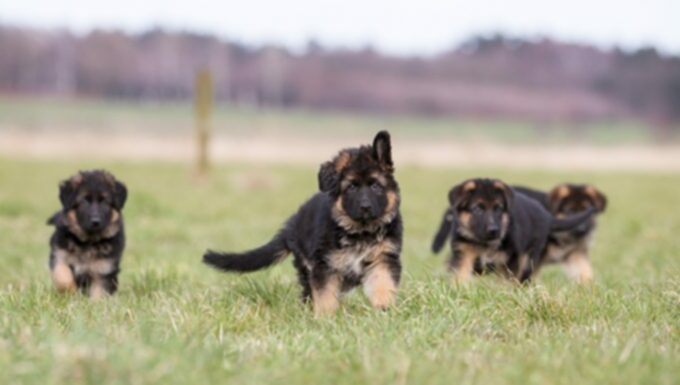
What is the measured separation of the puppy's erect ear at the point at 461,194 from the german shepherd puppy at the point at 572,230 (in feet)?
5.49

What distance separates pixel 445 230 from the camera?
878cm

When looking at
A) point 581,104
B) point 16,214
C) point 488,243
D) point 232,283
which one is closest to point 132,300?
point 232,283

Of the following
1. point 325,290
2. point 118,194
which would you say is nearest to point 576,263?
point 325,290

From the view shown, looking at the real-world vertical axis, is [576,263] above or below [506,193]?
below

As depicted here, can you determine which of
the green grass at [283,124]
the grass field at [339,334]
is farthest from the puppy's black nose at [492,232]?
the green grass at [283,124]

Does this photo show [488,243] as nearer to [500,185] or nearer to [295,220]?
[500,185]

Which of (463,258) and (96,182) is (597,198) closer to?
(463,258)

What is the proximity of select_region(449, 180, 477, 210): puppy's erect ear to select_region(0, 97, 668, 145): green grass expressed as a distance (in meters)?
42.2

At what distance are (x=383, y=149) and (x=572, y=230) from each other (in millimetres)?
3640

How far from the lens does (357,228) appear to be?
20.0 ft

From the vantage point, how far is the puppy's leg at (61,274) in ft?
23.0

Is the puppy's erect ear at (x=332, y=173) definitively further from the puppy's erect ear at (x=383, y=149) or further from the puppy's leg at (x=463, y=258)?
the puppy's leg at (x=463, y=258)

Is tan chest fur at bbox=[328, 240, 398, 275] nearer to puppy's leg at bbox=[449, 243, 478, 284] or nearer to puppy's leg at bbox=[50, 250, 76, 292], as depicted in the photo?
puppy's leg at bbox=[449, 243, 478, 284]

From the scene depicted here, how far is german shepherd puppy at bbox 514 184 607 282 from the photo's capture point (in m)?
9.28
